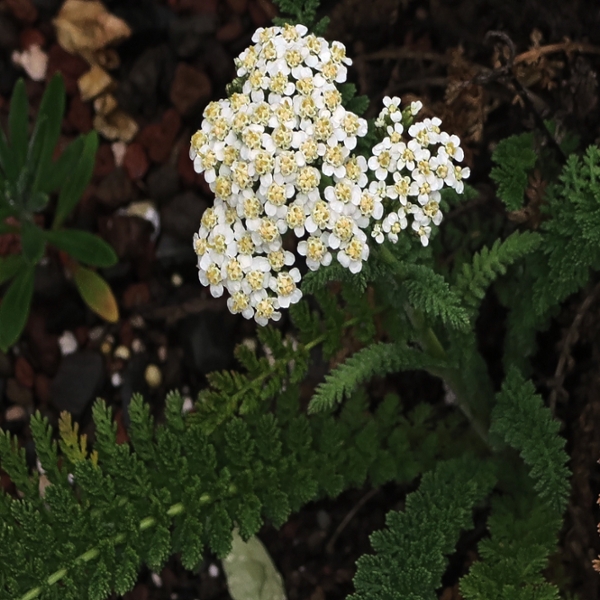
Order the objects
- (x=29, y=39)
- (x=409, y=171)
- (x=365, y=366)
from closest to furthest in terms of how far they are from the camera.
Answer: (x=409, y=171)
(x=365, y=366)
(x=29, y=39)

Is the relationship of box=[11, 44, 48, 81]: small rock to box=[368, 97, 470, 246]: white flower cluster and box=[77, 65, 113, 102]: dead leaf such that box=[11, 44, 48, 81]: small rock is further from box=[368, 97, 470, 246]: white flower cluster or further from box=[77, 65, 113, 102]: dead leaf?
box=[368, 97, 470, 246]: white flower cluster

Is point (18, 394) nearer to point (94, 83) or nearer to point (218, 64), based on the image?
point (94, 83)

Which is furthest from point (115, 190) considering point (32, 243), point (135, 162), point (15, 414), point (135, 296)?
point (15, 414)

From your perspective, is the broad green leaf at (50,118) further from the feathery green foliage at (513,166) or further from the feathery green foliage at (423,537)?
the feathery green foliage at (423,537)

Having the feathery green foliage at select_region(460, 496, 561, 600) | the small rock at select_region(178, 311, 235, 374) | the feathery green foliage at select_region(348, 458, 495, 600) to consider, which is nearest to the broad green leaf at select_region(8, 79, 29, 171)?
the small rock at select_region(178, 311, 235, 374)

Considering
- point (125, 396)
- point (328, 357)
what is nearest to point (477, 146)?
point (328, 357)
